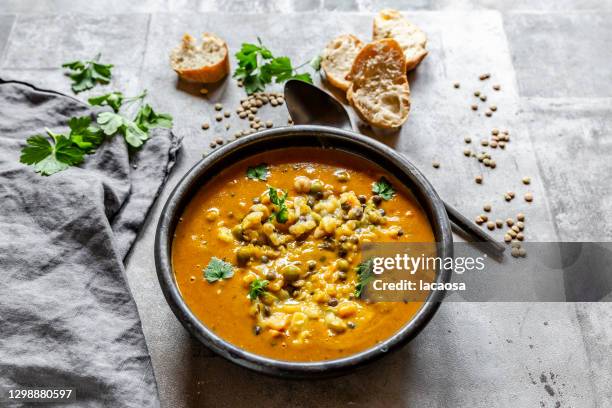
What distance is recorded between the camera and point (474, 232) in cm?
362

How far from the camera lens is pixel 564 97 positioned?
4352mm

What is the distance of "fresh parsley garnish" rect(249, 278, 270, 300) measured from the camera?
3021 mm

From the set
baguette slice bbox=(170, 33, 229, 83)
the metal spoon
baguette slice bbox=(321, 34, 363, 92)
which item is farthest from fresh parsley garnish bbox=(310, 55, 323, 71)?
baguette slice bbox=(170, 33, 229, 83)

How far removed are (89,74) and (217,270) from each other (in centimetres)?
188

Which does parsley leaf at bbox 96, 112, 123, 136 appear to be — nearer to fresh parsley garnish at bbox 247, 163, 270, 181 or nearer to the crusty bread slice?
fresh parsley garnish at bbox 247, 163, 270, 181

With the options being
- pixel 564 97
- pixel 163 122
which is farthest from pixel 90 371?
pixel 564 97

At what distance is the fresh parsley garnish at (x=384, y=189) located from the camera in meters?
3.39

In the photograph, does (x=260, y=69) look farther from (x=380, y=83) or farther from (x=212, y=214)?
(x=212, y=214)

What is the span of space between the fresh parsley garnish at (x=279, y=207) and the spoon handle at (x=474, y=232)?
0.96 meters

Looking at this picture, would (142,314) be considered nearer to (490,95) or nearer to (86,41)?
(86,41)

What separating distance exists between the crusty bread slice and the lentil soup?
111cm

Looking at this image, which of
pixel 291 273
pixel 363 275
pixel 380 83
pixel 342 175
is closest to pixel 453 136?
pixel 380 83

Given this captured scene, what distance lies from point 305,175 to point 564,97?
1947 millimetres

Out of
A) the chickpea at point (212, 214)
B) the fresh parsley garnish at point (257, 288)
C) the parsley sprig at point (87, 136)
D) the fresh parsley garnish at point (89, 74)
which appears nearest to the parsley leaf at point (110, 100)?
the parsley sprig at point (87, 136)
